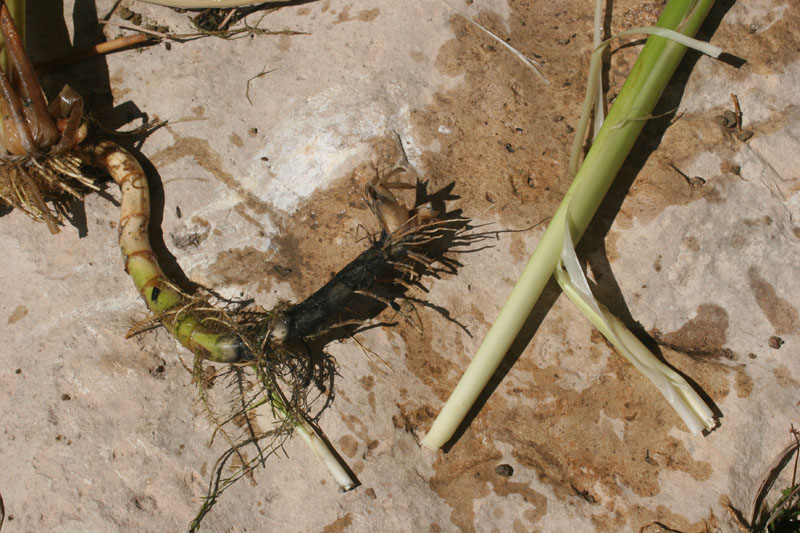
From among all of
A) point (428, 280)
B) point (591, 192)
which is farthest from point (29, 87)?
point (591, 192)

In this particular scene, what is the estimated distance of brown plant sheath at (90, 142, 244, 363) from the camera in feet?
7.14

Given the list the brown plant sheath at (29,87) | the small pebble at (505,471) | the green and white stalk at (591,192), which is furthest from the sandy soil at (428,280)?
the brown plant sheath at (29,87)

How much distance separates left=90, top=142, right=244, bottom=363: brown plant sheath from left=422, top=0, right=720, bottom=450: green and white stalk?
853 mm

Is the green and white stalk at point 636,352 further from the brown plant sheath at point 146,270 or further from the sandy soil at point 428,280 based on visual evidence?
the brown plant sheath at point 146,270

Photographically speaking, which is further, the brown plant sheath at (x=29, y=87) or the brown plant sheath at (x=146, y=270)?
the brown plant sheath at (x=29, y=87)

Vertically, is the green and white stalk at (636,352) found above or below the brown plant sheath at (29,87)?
below

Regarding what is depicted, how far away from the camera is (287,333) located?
2.15 meters

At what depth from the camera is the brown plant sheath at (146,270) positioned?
85.7 inches

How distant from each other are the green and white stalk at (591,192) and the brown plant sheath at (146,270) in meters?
0.85

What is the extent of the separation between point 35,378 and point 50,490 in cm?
43

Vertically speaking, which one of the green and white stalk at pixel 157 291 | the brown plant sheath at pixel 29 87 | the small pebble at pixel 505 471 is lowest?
the small pebble at pixel 505 471

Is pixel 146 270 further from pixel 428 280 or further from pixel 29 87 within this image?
pixel 428 280

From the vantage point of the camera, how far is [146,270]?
2.31 metres

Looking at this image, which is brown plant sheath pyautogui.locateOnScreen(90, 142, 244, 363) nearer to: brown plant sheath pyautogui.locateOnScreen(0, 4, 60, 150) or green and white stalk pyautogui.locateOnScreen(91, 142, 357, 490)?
green and white stalk pyautogui.locateOnScreen(91, 142, 357, 490)
